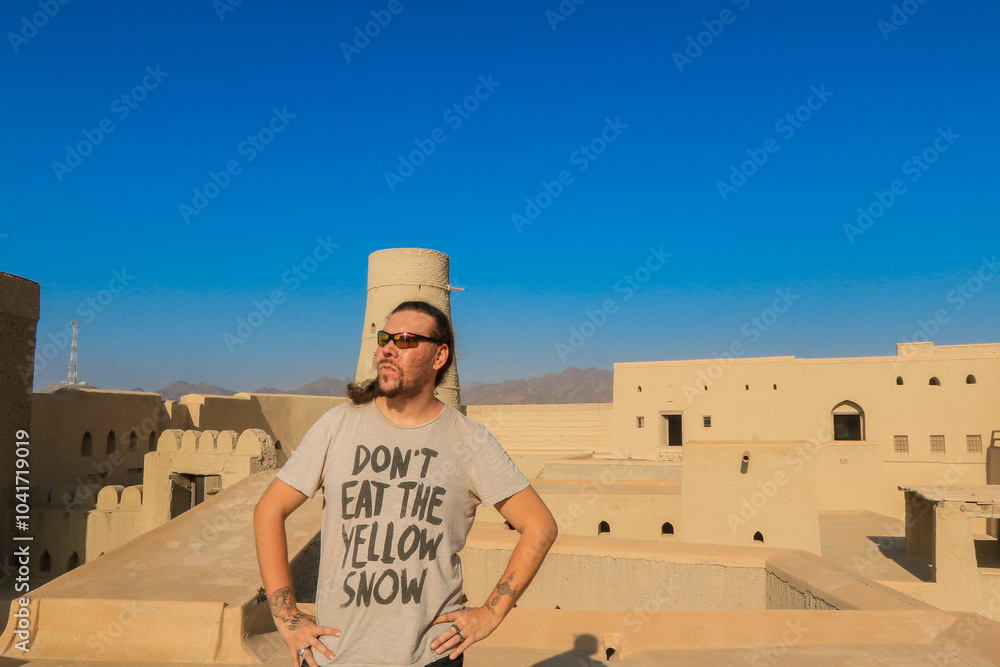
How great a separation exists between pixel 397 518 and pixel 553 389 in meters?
98.2

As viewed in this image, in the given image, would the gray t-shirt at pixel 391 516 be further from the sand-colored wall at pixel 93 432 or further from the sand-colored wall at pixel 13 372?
the sand-colored wall at pixel 93 432

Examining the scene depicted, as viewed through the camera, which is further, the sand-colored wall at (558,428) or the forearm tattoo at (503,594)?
the sand-colored wall at (558,428)

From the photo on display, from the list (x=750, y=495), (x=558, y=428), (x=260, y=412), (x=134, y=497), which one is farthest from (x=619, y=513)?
(x=558, y=428)

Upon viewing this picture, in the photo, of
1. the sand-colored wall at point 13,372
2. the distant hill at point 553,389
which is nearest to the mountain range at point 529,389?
the distant hill at point 553,389

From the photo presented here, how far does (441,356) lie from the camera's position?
2074 millimetres

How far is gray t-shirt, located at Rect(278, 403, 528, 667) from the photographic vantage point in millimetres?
1800

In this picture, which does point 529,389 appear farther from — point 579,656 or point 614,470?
point 579,656

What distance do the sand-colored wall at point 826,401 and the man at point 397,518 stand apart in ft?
62.6

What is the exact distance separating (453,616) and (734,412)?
2076cm

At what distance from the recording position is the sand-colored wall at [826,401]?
1914 cm

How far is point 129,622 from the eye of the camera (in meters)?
4.19

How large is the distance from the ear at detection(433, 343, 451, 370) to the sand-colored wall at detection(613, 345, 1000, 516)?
62.7ft

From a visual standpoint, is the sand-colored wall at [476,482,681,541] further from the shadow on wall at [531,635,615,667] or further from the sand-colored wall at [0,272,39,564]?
the sand-colored wall at [0,272,39,564]

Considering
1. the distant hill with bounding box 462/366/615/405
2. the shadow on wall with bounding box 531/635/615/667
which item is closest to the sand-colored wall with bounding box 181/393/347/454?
the shadow on wall with bounding box 531/635/615/667
